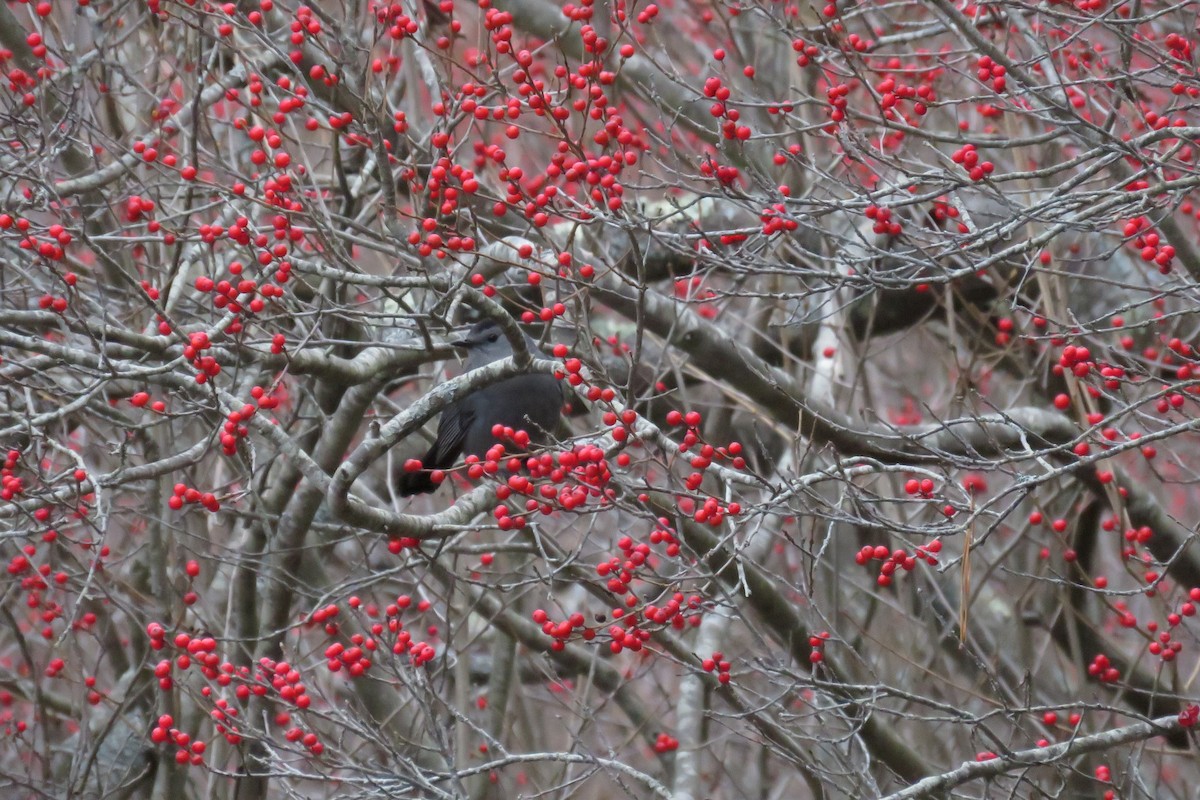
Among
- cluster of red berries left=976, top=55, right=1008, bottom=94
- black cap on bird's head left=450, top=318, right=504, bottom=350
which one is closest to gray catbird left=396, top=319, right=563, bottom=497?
black cap on bird's head left=450, top=318, right=504, bottom=350

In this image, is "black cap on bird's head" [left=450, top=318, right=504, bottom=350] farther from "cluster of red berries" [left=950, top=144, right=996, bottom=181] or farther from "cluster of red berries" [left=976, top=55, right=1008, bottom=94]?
"cluster of red berries" [left=976, top=55, right=1008, bottom=94]

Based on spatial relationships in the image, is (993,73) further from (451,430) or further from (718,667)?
(451,430)

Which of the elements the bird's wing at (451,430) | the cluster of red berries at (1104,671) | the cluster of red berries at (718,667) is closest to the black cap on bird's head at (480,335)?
the bird's wing at (451,430)

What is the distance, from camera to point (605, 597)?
4.95m

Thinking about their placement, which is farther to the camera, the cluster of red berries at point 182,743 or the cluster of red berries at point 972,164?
the cluster of red berries at point 182,743

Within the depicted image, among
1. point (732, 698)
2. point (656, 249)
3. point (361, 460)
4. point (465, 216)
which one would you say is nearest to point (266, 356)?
point (361, 460)

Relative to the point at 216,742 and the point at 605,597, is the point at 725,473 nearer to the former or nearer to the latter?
the point at 605,597

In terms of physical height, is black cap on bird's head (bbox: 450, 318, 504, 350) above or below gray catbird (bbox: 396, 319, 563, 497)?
above

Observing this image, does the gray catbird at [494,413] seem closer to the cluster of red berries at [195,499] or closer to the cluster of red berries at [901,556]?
the cluster of red berries at [195,499]

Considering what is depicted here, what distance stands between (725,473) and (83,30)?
5.61m

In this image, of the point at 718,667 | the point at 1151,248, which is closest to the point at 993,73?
the point at 1151,248

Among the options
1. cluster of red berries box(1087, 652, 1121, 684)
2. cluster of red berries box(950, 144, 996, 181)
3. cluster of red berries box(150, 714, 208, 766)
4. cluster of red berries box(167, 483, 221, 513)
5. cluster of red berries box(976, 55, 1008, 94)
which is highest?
cluster of red berries box(976, 55, 1008, 94)

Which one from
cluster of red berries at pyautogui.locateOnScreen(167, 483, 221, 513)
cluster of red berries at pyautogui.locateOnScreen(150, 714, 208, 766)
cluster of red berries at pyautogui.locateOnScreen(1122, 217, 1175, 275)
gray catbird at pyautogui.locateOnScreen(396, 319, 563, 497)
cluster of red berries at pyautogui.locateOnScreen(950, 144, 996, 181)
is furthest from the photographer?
gray catbird at pyautogui.locateOnScreen(396, 319, 563, 497)

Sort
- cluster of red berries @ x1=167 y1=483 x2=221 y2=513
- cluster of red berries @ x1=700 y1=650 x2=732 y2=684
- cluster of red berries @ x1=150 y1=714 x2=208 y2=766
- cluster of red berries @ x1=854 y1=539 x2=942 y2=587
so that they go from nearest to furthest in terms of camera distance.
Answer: cluster of red berries @ x1=854 y1=539 x2=942 y2=587
cluster of red berries @ x1=700 y1=650 x2=732 y2=684
cluster of red berries @ x1=167 y1=483 x2=221 y2=513
cluster of red berries @ x1=150 y1=714 x2=208 y2=766
